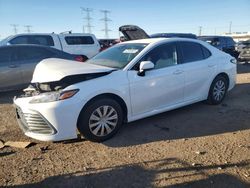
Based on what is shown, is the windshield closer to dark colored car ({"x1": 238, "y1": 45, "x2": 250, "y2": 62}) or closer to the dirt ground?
the dirt ground

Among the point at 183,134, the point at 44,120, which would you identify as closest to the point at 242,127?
the point at 183,134

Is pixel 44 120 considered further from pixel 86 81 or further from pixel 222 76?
pixel 222 76

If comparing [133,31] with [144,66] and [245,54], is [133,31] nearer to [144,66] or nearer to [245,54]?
[144,66]

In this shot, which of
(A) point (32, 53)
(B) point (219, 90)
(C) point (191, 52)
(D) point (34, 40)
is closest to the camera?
(C) point (191, 52)

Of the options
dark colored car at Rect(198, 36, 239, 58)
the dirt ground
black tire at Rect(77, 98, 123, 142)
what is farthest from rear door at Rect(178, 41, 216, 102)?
dark colored car at Rect(198, 36, 239, 58)

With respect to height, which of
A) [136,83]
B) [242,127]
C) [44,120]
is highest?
[136,83]

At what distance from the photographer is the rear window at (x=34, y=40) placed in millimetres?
11172

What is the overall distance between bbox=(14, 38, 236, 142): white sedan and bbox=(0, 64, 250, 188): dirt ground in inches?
11.5

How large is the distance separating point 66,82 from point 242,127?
10.5ft

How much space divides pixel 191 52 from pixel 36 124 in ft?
11.3

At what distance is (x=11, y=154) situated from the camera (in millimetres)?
4219

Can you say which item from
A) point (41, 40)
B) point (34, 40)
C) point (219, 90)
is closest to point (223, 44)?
point (41, 40)

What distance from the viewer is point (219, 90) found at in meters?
6.51

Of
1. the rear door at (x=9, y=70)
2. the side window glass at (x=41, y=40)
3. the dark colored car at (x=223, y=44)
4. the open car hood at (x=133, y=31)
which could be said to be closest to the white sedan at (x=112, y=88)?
the rear door at (x=9, y=70)
